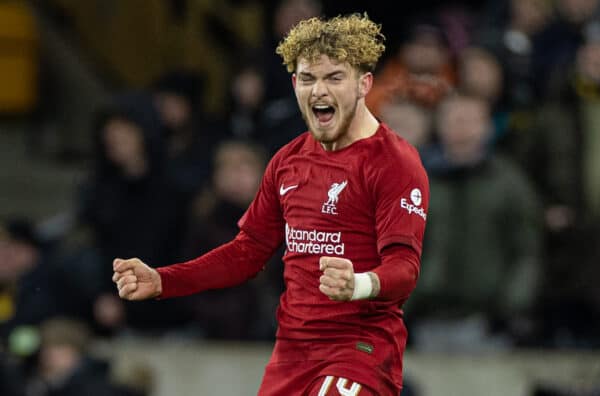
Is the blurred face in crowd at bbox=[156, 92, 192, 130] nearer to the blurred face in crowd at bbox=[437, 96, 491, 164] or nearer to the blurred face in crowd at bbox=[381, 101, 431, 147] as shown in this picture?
the blurred face in crowd at bbox=[381, 101, 431, 147]

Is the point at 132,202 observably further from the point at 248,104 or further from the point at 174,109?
the point at 174,109

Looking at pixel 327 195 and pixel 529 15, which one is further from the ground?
pixel 529 15

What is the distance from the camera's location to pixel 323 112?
18.6 feet

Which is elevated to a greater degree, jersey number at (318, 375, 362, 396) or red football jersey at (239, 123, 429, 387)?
red football jersey at (239, 123, 429, 387)

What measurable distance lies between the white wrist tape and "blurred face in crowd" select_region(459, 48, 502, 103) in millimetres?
4930

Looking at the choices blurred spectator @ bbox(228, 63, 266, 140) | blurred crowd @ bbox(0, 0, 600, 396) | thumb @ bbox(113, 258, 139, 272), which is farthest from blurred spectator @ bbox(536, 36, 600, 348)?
thumb @ bbox(113, 258, 139, 272)

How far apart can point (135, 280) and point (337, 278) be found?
103 centimetres

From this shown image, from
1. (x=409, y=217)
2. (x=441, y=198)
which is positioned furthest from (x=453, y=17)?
(x=409, y=217)

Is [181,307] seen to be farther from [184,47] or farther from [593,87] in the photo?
[184,47]

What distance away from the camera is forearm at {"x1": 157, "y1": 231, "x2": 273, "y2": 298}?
600 cm

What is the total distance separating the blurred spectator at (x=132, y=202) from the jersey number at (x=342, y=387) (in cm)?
451

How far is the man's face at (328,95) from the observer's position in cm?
561

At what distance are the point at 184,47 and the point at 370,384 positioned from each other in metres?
8.81

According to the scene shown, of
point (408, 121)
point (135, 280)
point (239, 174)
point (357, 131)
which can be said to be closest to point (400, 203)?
point (357, 131)
